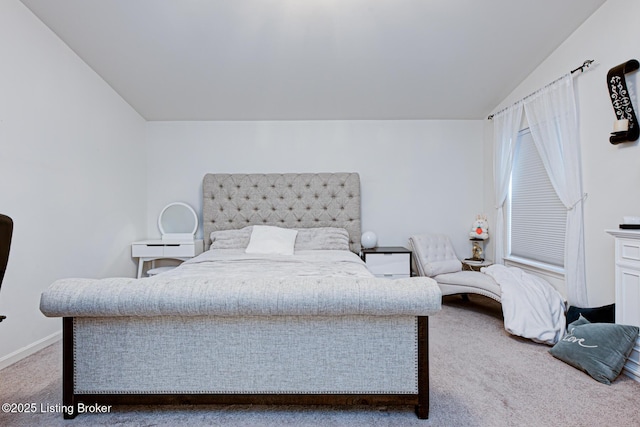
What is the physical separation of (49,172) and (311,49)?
7.63 feet

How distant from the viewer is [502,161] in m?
3.84

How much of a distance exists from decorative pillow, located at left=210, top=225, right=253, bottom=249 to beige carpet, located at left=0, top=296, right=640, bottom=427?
1.68 metres

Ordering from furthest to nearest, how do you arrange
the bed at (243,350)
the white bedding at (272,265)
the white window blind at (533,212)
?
1. the white window blind at (533,212)
2. the white bedding at (272,265)
3. the bed at (243,350)

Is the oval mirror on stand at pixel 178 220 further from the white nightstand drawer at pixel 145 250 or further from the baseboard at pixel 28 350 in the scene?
the baseboard at pixel 28 350

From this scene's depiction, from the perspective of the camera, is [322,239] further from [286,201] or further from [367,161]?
[367,161]

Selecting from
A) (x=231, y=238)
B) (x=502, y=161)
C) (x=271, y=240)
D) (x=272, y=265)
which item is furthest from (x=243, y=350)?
(x=502, y=161)

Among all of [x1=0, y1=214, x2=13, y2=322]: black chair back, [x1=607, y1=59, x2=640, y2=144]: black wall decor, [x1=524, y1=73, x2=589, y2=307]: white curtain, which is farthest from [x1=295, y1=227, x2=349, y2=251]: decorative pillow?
[x1=0, y1=214, x2=13, y2=322]: black chair back

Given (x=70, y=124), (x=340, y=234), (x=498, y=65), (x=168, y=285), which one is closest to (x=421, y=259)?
(x=340, y=234)

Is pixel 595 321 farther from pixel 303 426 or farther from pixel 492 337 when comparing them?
pixel 303 426

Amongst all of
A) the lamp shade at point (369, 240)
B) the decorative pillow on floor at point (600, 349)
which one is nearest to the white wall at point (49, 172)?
the lamp shade at point (369, 240)

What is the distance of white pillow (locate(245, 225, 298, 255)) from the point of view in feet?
11.8

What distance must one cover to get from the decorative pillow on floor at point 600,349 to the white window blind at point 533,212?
1044 mm

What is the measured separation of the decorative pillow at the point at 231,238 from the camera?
3.86 meters

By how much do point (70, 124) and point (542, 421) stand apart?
12.4ft
